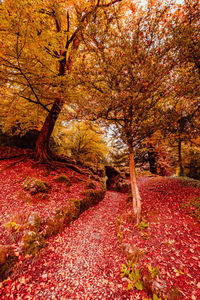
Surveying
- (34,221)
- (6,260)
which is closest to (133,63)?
(34,221)

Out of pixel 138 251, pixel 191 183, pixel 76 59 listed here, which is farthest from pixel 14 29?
pixel 191 183

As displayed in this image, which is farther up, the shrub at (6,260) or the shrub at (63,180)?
the shrub at (63,180)

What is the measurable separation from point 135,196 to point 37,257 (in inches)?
156

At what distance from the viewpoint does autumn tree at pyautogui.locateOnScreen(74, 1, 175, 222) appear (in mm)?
3879

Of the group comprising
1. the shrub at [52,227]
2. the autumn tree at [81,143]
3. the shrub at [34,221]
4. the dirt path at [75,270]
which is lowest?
the dirt path at [75,270]

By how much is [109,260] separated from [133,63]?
6.56 metres

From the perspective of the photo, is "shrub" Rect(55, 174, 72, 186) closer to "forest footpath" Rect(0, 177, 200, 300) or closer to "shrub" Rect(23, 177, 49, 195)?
"shrub" Rect(23, 177, 49, 195)

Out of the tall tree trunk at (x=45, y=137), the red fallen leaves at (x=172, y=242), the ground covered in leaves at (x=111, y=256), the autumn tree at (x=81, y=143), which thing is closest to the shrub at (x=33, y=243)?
the ground covered in leaves at (x=111, y=256)

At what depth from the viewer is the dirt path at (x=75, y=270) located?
8.85 feet

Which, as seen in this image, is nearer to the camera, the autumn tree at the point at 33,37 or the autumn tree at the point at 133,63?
the autumn tree at the point at 33,37

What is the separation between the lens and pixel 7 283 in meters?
2.70

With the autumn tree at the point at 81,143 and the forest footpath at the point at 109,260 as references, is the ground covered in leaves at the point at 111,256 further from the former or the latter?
the autumn tree at the point at 81,143

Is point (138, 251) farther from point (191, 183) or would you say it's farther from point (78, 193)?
point (191, 183)

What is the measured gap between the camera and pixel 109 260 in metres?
3.62
